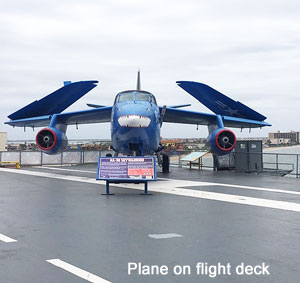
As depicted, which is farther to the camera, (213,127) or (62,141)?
(213,127)

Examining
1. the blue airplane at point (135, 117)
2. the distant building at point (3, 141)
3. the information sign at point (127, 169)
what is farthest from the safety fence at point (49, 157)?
the information sign at point (127, 169)

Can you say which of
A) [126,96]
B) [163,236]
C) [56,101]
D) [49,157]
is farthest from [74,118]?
[163,236]

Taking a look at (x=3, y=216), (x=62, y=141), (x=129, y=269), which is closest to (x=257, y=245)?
(x=129, y=269)

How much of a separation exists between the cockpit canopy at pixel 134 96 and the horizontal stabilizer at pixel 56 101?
2.52 m

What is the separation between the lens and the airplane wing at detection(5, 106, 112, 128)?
947 inches

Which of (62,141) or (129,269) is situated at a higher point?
(62,141)

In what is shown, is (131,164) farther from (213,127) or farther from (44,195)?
(213,127)

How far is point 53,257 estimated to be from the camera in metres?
6.17

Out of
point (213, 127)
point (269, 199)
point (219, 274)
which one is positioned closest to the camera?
point (219, 274)

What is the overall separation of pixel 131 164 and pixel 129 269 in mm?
8422

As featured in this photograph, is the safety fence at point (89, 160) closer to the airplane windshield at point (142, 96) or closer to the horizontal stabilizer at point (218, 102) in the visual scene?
the horizontal stabilizer at point (218, 102)

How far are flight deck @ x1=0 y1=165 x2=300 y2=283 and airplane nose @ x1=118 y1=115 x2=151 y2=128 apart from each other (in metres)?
4.55

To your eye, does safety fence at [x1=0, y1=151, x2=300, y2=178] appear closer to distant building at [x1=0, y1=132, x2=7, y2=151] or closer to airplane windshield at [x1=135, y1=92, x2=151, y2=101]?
airplane windshield at [x1=135, y1=92, x2=151, y2=101]

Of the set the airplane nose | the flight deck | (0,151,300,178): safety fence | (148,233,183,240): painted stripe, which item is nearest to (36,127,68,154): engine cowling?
A: the airplane nose
